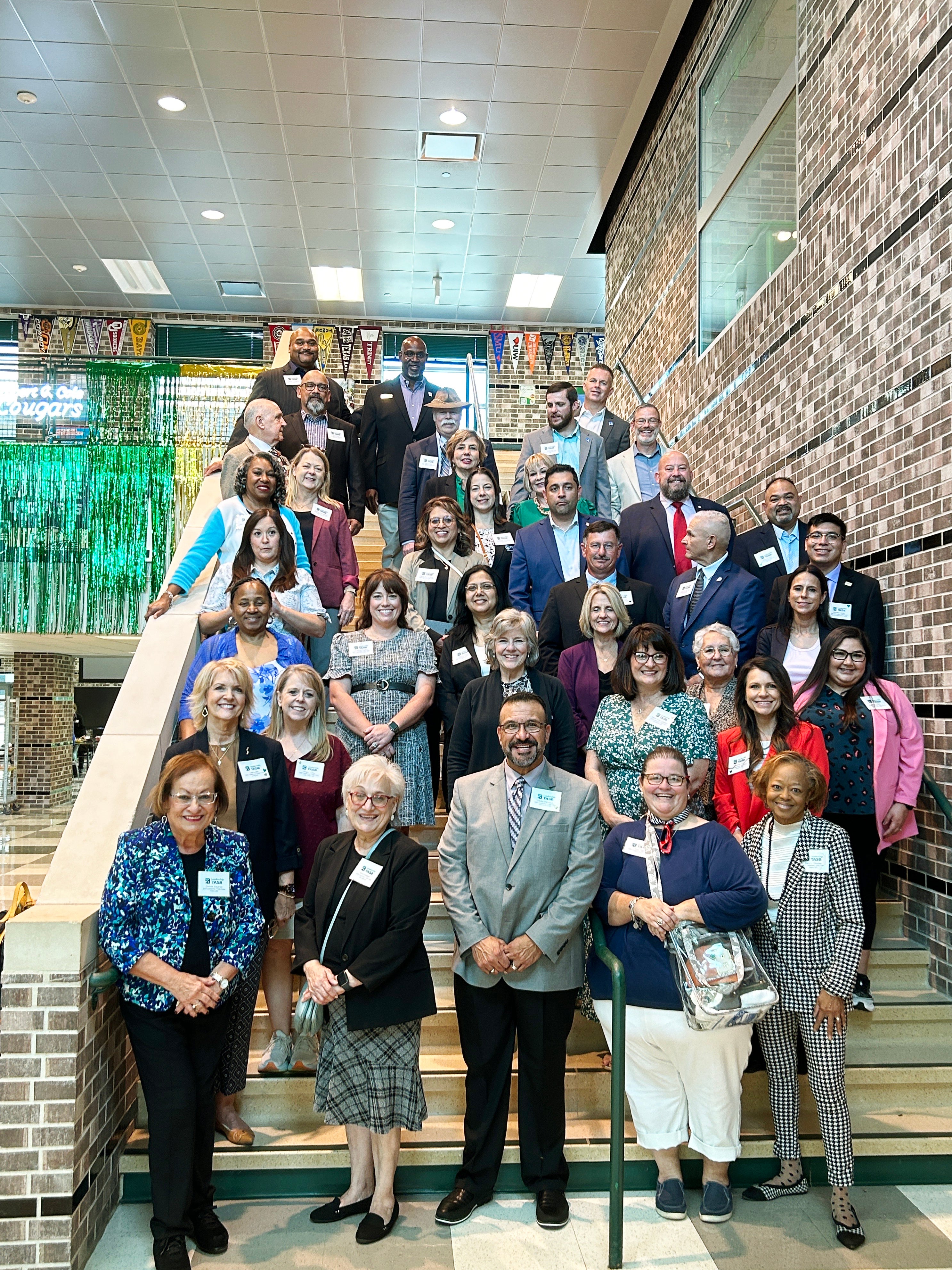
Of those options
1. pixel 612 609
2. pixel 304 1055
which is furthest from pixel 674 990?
pixel 612 609

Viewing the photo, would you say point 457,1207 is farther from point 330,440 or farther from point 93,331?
Answer: point 93,331

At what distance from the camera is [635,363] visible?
10914mm

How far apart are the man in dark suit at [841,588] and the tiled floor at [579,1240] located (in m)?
2.30

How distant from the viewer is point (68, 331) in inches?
573

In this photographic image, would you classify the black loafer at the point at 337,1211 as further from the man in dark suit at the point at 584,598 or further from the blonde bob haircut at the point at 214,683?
the man in dark suit at the point at 584,598

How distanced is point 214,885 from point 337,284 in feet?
38.2

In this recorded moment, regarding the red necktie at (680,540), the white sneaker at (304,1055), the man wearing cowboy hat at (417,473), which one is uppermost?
the man wearing cowboy hat at (417,473)

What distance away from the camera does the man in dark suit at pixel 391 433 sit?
719 cm

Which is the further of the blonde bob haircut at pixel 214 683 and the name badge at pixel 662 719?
the name badge at pixel 662 719

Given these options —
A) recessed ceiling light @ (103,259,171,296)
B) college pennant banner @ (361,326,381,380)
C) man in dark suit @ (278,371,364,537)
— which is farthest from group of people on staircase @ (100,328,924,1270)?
college pennant banner @ (361,326,381,380)

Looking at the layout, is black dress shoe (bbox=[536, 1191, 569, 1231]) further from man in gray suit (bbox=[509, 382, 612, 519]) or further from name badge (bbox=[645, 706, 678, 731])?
man in gray suit (bbox=[509, 382, 612, 519])

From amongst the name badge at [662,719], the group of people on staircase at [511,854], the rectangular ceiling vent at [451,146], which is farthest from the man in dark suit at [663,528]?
the rectangular ceiling vent at [451,146]

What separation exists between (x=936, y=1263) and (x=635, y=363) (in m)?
9.16

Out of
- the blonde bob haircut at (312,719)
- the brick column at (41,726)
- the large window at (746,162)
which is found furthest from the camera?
the brick column at (41,726)
